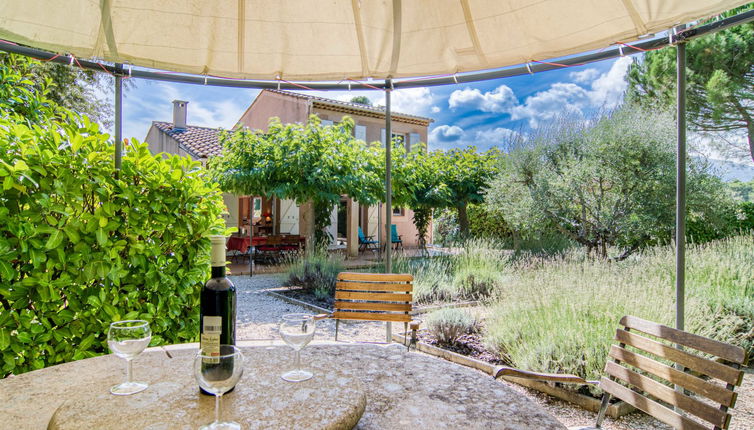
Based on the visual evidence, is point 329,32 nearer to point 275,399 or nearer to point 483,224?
point 275,399

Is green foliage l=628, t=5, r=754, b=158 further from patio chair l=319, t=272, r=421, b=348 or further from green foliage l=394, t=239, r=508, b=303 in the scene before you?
patio chair l=319, t=272, r=421, b=348

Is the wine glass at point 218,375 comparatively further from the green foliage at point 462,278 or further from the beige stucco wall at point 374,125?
the beige stucco wall at point 374,125

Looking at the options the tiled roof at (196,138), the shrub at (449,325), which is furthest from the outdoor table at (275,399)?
the tiled roof at (196,138)

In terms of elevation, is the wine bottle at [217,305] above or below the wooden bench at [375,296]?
above

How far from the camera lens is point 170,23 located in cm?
274

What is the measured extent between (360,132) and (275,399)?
1695 cm

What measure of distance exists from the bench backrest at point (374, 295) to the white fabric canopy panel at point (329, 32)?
65.9 inches

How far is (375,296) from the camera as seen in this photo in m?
3.65

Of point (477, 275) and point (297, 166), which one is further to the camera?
point (297, 166)

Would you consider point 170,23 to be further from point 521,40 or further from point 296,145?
point 296,145

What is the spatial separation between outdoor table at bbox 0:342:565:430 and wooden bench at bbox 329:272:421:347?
1.89 metres

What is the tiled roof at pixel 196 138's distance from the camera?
1385 cm

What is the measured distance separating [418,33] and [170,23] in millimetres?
1592

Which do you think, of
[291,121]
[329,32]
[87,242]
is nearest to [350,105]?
[291,121]
